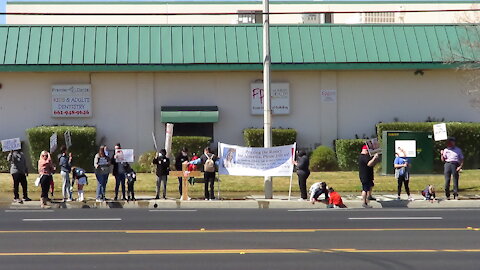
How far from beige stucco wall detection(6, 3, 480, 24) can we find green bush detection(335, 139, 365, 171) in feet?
40.5

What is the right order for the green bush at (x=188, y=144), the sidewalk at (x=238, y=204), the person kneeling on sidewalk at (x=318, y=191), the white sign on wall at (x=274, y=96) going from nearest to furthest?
the person kneeling on sidewalk at (x=318, y=191), the sidewalk at (x=238, y=204), the green bush at (x=188, y=144), the white sign on wall at (x=274, y=96)

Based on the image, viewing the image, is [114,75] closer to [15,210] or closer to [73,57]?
[73,57]

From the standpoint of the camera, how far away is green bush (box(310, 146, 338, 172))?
32.0 metres

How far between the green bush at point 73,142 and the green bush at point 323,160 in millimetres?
7870

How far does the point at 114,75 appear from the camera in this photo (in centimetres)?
3325

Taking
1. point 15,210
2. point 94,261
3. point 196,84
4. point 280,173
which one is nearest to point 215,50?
point 196,84

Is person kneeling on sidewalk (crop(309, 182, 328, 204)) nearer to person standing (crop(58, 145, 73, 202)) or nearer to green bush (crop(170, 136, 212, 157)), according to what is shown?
person standing (crop(58, 145, 73, 202))

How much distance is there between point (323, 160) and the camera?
105 feet

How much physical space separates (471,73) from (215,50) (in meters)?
9.46

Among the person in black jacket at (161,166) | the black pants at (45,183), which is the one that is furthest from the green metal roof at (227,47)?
the black pants at (45,183)

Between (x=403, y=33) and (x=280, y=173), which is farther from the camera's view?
(x=403, y=33)

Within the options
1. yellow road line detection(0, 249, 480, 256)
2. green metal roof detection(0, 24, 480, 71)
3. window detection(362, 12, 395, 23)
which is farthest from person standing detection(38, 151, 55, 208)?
window detection(362, 12, 395, 23)

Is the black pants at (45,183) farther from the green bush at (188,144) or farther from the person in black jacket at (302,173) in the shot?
the green bush at (188,144)

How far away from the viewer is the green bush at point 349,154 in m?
32.4
